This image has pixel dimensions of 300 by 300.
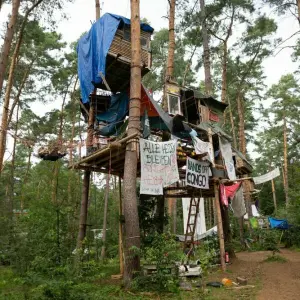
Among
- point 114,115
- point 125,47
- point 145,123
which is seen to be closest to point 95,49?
point 125,47

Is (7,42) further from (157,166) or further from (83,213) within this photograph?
(83,213)

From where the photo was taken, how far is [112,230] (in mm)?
16125

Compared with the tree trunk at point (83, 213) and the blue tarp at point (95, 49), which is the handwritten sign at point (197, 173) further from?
the blue tarp at point (95, 49)

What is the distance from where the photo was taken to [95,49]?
9727 mm

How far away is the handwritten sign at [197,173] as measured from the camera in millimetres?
9047

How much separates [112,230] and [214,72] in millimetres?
14093

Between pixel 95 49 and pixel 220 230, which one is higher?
pixel 95 49

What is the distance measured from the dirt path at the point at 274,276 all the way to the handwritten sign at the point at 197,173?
292cm

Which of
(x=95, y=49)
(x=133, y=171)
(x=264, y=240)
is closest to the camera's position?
(x=133, y=171)

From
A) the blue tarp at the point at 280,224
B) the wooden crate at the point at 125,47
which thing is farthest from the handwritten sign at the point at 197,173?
the blue tarp at the point at 280,224

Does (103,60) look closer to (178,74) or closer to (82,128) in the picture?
(178,74)

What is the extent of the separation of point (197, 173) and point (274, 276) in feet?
11.7

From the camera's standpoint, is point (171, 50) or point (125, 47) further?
point (171, 50)

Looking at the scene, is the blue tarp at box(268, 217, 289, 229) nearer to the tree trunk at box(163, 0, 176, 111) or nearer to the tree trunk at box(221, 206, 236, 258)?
the tree trunk at box(221, 206, 236, 258)
